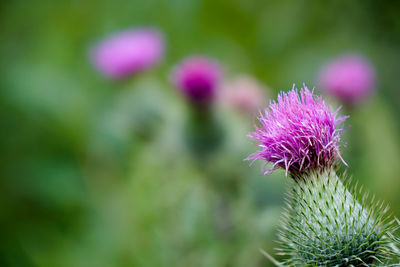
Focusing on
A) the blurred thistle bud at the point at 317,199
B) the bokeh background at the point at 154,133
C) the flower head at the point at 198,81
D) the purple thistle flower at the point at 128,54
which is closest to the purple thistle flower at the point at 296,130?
the blurred thistle bud at the point at 317,199

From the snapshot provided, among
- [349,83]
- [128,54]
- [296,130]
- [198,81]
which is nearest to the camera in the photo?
[296,130]

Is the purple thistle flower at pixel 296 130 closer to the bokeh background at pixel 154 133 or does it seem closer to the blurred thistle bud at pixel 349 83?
the bokeh background at pixel 154 133

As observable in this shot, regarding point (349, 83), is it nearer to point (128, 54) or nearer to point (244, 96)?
point (244, 96)

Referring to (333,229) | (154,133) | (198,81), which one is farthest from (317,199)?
(154,133)

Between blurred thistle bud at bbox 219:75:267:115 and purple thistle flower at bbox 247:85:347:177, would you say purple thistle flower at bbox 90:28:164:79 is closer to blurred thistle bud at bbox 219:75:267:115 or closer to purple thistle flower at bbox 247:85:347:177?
blurred thistle bud at bbox 219:75:267:115

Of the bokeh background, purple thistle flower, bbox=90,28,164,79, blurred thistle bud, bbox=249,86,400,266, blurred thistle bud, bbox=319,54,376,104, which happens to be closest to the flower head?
the bokeh background

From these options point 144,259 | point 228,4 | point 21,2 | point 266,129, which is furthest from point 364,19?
point 21,2

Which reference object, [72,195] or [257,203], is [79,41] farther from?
[257,203]
